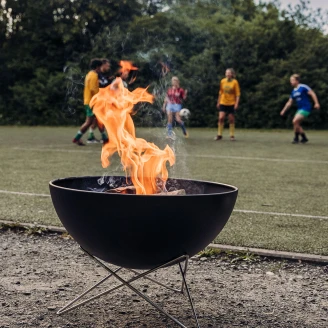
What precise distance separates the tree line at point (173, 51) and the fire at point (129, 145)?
1889 cm

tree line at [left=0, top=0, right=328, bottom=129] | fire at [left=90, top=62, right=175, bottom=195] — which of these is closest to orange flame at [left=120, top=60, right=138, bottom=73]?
fire at [left=90, top=62, right=175, bottom=195]

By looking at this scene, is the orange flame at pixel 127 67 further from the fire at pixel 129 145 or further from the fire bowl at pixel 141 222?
the fire bowl at pixel 141 222

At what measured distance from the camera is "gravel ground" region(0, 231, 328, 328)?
2994 millimetres

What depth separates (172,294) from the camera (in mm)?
3402

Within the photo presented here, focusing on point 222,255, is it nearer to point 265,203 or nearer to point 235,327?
point 235,327

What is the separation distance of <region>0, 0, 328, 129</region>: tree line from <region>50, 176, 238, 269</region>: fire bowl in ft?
63.7

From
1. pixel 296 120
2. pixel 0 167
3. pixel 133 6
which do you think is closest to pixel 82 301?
pixel 0 167

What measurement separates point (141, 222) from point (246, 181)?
5.85m

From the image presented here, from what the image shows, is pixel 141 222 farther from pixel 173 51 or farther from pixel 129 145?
pixel 173 51

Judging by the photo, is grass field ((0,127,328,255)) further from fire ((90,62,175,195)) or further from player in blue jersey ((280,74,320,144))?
player in blue jersey ((280,74,320,144))

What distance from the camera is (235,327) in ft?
9.57

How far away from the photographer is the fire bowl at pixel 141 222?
8.51 feet

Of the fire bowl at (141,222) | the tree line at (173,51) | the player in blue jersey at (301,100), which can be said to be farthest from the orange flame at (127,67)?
the tree line at (173,51)

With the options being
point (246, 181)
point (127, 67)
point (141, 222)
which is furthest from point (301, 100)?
point (141, 222)
